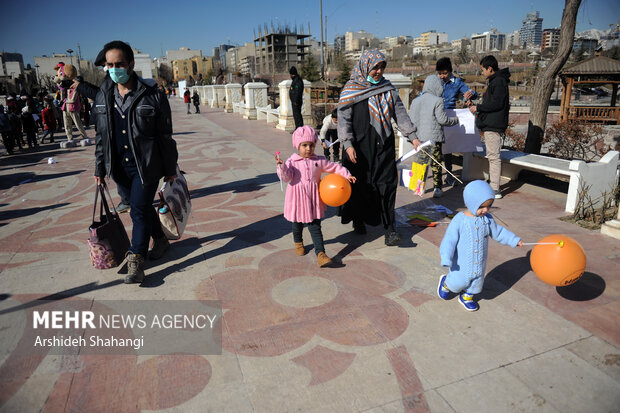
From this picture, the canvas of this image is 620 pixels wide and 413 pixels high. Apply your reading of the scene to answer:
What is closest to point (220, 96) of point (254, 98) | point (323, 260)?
point (254, 98)

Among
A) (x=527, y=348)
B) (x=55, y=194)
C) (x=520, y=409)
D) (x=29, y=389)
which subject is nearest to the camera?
(x=520, y=409)

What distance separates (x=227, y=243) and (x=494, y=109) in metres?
4.23

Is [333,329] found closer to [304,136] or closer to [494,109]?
[304,136]

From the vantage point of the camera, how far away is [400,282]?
12.3ft

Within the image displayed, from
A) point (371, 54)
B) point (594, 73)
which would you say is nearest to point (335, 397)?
point (371, 54)

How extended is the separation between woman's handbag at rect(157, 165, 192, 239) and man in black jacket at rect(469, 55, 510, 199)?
4401 millimetres

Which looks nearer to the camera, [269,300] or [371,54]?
[269,300]

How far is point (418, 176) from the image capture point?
18.7ft

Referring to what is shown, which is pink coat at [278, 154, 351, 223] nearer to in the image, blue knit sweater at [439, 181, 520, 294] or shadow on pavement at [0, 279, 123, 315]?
blue knit sweater at [439, 181, 520, 294]

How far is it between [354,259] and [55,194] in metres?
5.67

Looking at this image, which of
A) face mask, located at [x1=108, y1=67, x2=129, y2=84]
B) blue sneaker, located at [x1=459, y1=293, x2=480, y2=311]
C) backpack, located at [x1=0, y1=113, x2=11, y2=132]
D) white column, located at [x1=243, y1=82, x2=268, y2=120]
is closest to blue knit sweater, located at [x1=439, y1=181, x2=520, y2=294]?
blue sneaker, located at [x1=459, y1=293, x2=480, y2=311]

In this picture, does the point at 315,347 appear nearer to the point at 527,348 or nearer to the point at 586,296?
the point at 527,348

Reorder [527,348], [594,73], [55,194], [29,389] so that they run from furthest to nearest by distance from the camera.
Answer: [594,73]
[55,194]
[527,348]
[29,389]

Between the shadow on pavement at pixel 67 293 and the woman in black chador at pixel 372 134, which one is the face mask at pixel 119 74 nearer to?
the shadow on pavement at pixel 67 293
